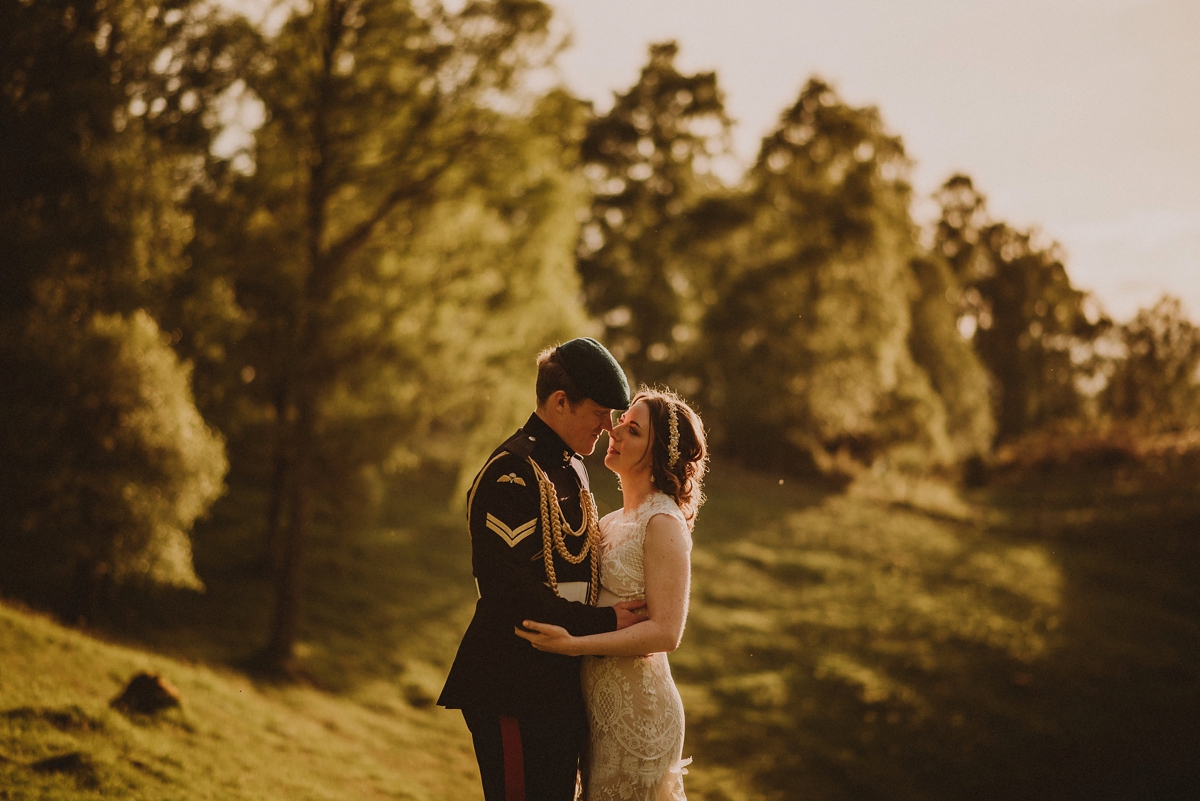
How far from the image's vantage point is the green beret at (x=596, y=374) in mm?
3736

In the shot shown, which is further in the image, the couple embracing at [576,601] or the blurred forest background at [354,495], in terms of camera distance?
the blurred forest background at [354,495]

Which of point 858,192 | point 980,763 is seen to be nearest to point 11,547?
point 980,763

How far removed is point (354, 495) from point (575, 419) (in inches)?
481

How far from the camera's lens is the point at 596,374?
3736 millimetres

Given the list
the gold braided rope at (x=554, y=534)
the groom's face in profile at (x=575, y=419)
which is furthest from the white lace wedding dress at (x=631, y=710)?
the groom's face in profile at (x=575, y=419)

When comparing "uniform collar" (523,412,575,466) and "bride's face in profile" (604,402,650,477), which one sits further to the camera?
"bride's face in profile" (604,402,650,477)

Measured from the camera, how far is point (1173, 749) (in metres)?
11.1

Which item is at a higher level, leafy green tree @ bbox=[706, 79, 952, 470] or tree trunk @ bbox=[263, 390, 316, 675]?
leafy green tree @ bbox=[706, 79, 952, 470]

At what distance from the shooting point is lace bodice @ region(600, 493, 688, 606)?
3773 millimetres

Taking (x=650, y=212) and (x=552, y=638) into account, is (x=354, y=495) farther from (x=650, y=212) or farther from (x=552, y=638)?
(x=650, y=212)

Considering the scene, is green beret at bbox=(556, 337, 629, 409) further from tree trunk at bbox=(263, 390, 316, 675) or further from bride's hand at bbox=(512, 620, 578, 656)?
tree trunk at bbox=(263, 390, 316, 675)

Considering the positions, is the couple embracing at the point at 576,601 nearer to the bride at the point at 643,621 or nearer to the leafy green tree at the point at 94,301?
the bride at the point at 643,621

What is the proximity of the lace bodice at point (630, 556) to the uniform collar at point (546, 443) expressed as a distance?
41cm

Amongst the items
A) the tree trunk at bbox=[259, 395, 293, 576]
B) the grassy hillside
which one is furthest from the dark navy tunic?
the tree trunk at bbox=[259, 395, 293, 576]
